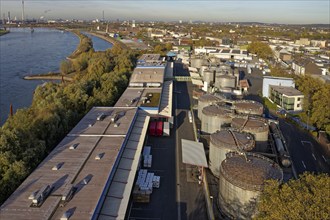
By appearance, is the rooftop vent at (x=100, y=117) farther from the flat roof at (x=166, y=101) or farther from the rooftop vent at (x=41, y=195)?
the rooftop vent at (x=41, y=195)

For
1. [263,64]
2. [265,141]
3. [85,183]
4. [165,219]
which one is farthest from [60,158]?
[263,64]

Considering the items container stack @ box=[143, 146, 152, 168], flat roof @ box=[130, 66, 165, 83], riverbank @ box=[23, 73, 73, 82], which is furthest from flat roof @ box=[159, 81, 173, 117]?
riverbank @ box=[23, 73, 73, 82]

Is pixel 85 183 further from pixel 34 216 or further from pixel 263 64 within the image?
pixel 263 64

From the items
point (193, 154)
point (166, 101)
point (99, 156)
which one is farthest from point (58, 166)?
point (166, 101)

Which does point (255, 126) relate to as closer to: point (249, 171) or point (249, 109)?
point (249, 109)

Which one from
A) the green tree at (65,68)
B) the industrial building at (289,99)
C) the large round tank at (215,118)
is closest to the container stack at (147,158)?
the large round tank at (215,118)

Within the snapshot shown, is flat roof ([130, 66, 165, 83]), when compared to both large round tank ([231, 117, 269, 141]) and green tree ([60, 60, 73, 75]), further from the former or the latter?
green tree ([60, 60, 73, 75])
